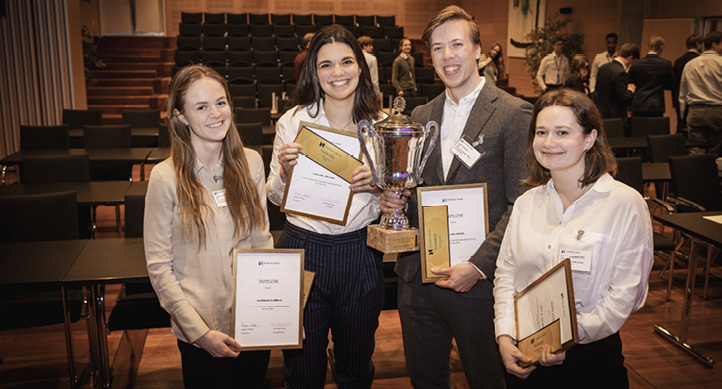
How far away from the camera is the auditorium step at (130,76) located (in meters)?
11.9

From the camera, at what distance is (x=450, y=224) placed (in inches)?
72.1

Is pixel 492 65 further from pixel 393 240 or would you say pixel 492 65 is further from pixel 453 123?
pixel 393 240

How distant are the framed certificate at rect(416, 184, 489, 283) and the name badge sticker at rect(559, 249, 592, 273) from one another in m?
0.34

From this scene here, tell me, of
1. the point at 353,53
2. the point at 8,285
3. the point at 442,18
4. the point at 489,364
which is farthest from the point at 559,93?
the point at 8,285

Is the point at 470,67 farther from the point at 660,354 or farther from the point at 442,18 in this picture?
the point at 660,354

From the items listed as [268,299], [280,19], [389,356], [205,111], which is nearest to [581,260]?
[268,299]

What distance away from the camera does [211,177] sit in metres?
1.91

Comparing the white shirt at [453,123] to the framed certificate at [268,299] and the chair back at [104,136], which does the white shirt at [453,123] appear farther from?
the chair back at [104,136]

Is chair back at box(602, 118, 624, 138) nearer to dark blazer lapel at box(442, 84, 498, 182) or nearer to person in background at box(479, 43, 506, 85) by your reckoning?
person in background at box(479, 43, 506, 85)

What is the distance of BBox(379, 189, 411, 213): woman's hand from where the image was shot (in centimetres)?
177

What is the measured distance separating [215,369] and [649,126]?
597cm

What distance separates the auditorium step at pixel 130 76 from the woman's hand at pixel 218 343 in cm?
1025

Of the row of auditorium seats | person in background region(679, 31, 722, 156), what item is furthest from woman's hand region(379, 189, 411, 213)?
the row of auditorium seats

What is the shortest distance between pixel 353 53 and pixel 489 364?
1.17 meters
